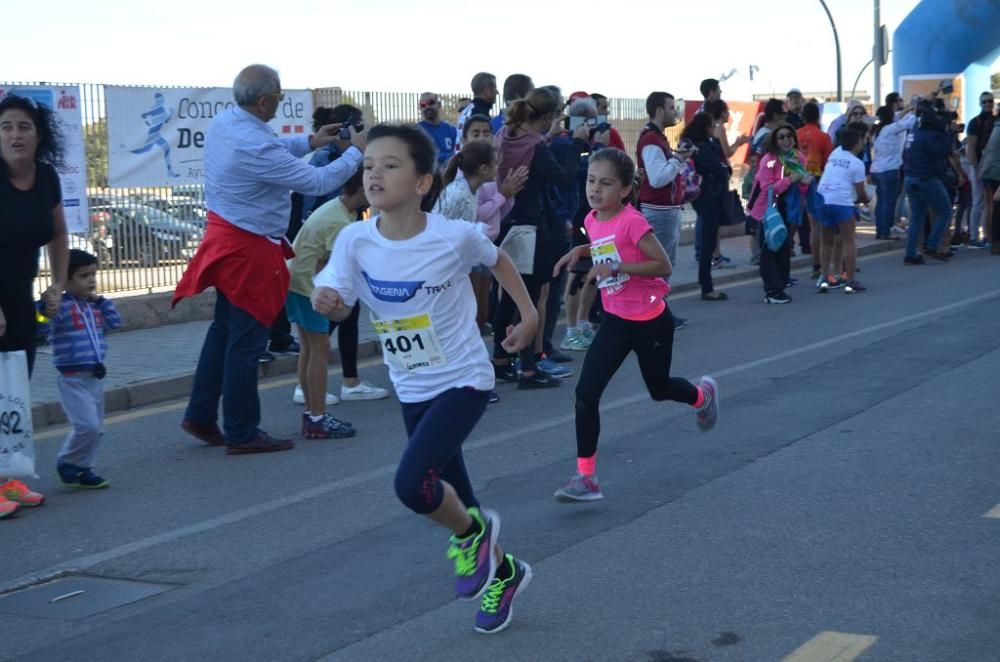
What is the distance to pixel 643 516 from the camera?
19.3 ft

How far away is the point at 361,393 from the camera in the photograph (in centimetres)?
930

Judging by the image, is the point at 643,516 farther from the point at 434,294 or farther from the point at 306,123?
the point at 306,123

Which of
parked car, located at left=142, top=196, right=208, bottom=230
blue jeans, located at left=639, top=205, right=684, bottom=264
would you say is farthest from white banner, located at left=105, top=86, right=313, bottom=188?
blue jeans, located at left=639, top=205, right=684, bottom=264

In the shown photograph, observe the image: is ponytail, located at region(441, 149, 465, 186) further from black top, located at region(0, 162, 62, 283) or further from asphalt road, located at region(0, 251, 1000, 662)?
black top, located at region(0, 162, 62, 283)

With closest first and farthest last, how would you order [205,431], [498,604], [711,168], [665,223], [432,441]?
[432,441]
[498,604]
[205,431]
[665,223]
[711,168]

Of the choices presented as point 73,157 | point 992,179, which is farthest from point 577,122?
point 992,179

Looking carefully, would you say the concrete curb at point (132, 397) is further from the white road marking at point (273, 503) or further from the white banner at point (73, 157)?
the white banner at point (73, 157)

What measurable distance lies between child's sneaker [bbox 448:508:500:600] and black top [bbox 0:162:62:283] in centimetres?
306

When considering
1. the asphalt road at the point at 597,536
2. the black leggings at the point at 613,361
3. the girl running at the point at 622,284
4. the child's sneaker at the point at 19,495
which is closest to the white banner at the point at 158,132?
the asphalt road at the point at 597,536

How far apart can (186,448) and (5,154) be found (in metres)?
2.20

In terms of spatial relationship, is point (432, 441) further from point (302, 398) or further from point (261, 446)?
point (302, 398)

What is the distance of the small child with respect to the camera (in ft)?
22.2

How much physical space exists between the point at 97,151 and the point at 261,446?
19.4 ft

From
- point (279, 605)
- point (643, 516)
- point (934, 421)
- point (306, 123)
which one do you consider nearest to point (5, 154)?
point (279, 605)
